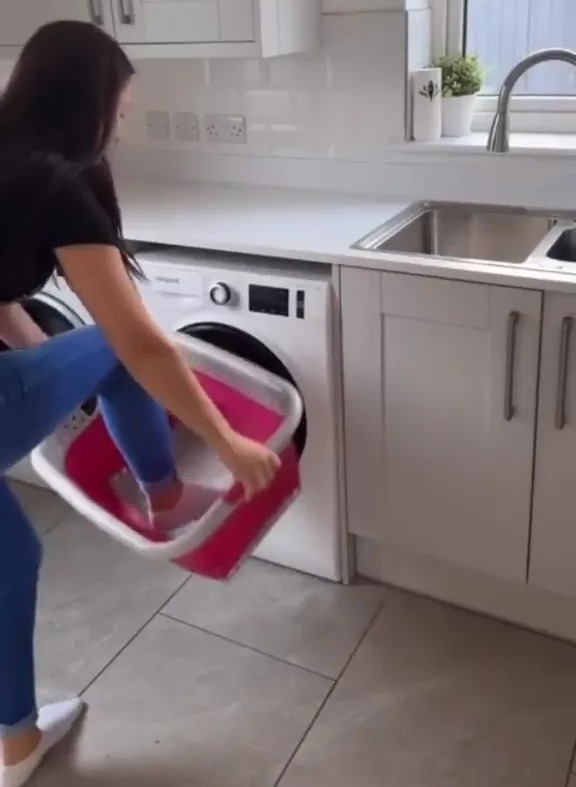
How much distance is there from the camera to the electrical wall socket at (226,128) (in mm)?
2475

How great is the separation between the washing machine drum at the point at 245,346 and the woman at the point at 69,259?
476 mm

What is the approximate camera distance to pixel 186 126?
2.55 m

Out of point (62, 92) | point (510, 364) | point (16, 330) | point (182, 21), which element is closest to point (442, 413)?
point (510, 364)

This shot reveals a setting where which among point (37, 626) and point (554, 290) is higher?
point (554, 290)

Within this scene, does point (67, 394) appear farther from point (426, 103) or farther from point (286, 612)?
point (426, 103)

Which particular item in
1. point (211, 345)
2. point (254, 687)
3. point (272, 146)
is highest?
point (272, 146)

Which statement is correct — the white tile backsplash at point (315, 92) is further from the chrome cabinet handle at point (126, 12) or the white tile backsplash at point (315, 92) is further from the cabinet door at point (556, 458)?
the cabinet door at point (556, 458)

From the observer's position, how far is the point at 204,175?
8.46ft

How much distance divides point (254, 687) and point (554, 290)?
3.46 ft

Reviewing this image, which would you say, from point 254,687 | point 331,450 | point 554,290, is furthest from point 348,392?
point 254,687

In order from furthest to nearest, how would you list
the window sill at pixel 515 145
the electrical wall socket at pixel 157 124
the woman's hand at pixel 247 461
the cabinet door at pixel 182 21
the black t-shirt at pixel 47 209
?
the electrical wall socket at pixel 157 124 < the window sill at pixel 515 145 < the cabinet door at pixel 182 21 < the woman's hand at pixel 247 461 < the black t-shirt at pixel 47 209

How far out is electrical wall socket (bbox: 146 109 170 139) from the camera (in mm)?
2580

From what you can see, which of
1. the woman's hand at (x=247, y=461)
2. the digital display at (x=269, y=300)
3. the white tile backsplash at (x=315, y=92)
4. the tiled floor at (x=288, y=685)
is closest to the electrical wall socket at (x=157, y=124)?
the white tile backsplash at (x=315, y=92)

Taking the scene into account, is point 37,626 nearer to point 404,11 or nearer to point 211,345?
point 211,345
